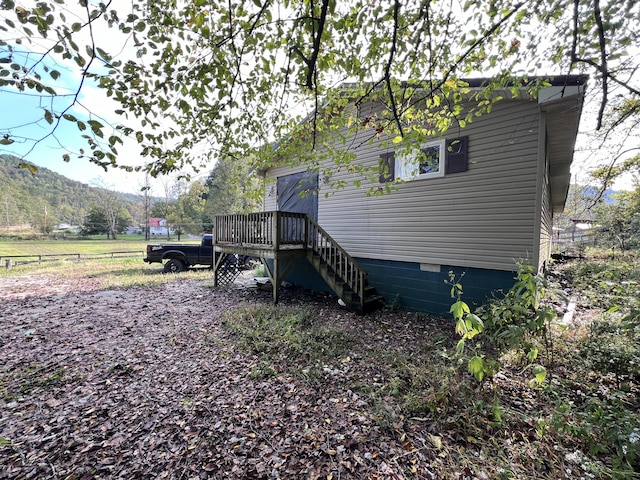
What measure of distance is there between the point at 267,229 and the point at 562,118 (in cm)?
629

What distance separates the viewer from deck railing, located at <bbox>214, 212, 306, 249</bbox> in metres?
6.46

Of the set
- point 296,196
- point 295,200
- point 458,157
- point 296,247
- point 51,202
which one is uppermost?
point 51,202

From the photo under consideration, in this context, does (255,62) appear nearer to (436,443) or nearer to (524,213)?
(436,443)

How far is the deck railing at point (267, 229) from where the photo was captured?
6.46 metres

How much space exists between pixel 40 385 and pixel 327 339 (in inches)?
146

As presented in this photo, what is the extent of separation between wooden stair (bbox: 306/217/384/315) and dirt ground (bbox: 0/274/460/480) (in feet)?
3.09

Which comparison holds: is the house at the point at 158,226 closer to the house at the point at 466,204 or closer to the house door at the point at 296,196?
the house door at the point at 296,196

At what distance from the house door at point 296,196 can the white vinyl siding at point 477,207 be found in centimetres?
202

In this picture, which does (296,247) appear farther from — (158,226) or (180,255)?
(158,226)

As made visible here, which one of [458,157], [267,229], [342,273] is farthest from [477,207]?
[267,229]

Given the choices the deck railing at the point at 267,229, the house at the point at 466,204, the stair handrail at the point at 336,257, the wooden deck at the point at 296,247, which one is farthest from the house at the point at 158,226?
the house at the point at 466,204

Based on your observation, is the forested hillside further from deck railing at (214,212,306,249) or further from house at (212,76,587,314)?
house at (212,76,587,314)

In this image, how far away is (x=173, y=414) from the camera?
2.66 metres

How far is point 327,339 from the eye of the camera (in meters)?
4.42
